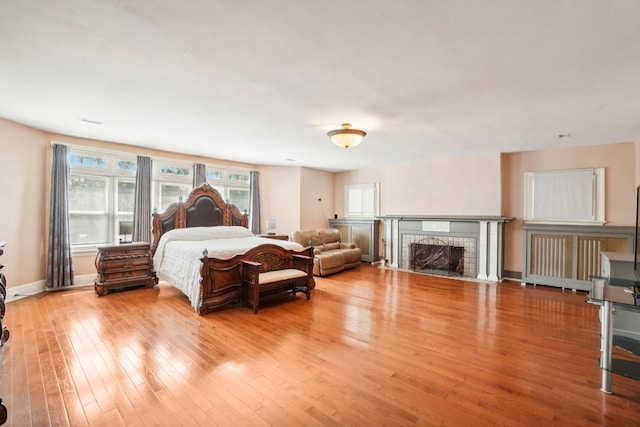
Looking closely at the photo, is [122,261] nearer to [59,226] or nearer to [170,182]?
[59,226]

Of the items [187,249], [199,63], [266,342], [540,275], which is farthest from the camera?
[540,275]

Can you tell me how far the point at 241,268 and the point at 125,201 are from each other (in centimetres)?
310

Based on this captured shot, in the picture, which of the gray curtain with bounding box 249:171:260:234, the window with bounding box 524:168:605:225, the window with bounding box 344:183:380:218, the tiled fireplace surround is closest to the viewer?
the window with bounding box 524:168:605:225

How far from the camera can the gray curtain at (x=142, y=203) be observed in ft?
17.6

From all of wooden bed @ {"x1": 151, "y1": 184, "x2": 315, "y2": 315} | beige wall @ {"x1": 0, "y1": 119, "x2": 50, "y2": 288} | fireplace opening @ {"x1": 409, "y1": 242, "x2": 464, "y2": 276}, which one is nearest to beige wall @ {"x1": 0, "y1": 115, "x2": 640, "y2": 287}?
beige wall @ {"x1": 0, "y1": 119, "x2": 50, "y2": 288}

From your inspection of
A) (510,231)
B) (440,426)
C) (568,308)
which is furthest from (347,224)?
(440,426)

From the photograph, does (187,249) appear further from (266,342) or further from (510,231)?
(510,231)

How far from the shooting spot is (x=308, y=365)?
96.5 inches

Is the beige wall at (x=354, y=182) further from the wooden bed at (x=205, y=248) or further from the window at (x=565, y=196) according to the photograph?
the wooden bed at (x=205, y=248)

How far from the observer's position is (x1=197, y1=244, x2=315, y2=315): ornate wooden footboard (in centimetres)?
373

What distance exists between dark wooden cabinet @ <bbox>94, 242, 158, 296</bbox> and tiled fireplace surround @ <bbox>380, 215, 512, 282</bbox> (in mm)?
5216

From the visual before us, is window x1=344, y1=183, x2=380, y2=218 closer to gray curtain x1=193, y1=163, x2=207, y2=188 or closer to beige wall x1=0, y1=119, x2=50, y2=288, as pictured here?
gray curtain x1=193, y1=163, x2=207, y2=188

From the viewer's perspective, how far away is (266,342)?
2898 millimetres

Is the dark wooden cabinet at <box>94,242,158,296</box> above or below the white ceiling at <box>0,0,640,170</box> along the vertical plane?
below
